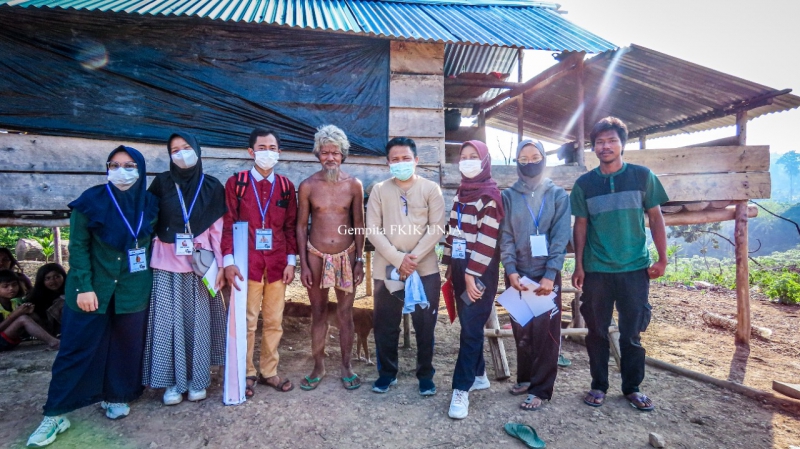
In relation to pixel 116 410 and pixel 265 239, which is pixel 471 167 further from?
pixel 116 410

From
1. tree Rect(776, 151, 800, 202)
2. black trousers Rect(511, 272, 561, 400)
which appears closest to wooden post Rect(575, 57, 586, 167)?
black trousers Rect(511, 272, 561, 400)

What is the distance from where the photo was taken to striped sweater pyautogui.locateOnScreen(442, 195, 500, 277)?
9.98 ft

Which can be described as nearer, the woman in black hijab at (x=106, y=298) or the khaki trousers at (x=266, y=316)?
the woman in black hijab at (x=106, y=298)

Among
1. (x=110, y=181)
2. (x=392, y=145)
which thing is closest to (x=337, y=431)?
(x=392, y=145)

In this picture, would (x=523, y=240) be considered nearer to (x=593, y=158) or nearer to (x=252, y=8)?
(x=593, y=158)

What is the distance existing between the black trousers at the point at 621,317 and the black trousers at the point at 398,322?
Result: 4.20ft

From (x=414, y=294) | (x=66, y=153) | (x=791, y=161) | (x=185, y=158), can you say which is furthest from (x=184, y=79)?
(x=791, y=161)

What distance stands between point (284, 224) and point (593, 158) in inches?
156

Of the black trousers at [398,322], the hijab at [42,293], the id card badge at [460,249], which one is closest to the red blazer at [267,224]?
the black trousers at [398,322]

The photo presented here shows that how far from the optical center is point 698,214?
5.36m

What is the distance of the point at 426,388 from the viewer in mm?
3387

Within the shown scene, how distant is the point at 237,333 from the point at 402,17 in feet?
13.4

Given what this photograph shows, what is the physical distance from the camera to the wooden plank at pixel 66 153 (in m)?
3.92

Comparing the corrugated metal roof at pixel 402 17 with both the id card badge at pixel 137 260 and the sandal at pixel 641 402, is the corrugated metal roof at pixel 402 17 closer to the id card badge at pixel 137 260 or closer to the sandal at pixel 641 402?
the id card badge at pixel 137 260
